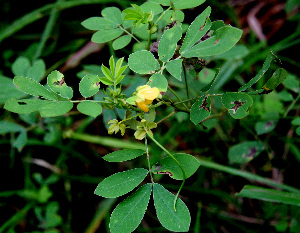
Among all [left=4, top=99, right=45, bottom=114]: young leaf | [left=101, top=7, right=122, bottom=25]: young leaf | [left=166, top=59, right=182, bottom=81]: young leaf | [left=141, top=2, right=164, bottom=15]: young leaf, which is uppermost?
[left=141, top=2, right=164, bottom=15]: young leaf

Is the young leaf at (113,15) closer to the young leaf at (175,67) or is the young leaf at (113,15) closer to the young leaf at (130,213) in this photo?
the young leaf at (175,67)

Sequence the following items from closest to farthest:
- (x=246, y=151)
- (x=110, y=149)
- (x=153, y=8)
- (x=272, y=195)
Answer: (x=153, y=8), (x=272, y=195), (x=246, y=151), (x=110, y=149)

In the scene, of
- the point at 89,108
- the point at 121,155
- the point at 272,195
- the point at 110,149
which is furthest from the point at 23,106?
the point at 110,149

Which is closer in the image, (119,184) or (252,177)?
(119,184)

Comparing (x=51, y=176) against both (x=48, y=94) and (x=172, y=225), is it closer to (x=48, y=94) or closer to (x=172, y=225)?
(x=48, y=94)

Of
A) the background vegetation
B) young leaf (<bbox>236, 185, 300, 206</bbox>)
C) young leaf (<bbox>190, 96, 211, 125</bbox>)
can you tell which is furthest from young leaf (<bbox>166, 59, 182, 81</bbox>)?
young leaf (<bbox>236, 185, 300, 206</bbox>)

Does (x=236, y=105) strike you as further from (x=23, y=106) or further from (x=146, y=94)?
(x=23, y=106)

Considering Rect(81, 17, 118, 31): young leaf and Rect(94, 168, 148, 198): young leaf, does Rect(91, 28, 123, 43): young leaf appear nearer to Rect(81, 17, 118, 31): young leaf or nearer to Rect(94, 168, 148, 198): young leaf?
Rect(81, 17, 118, 31): young leaf
